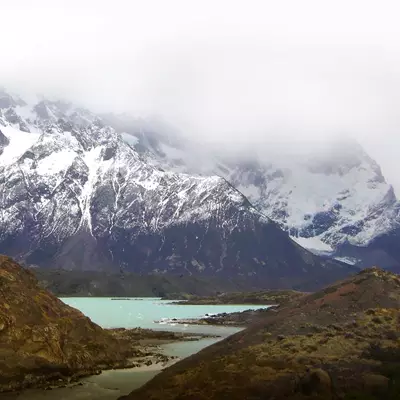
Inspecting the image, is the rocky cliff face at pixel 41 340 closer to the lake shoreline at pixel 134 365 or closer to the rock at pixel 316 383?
the lake shoreline at pixel 134 365

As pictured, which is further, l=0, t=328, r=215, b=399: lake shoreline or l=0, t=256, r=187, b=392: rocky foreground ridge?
l=0, t=256, r=187, b=392: rocky foreground ridge

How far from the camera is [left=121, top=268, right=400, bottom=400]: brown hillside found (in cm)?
5309

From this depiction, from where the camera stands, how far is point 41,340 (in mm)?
76750

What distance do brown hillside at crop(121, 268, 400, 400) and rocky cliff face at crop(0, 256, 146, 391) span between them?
1564 centimetres

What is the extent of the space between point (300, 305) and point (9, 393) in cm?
4362

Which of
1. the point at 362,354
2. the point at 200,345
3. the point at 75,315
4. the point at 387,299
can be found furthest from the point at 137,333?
the point at 362,354

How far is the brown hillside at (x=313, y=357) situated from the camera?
174ft

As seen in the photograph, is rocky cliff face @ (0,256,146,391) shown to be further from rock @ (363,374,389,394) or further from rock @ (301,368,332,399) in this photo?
rock @ (363,374,389,394)

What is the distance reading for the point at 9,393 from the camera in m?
65.6

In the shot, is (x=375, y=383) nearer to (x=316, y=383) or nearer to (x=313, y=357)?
(x=316, y=383)

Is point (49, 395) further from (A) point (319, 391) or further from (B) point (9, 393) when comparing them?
(A) point (319, 391)

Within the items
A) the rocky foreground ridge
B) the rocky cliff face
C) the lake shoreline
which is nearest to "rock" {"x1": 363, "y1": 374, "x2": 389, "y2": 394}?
the lake shoreline

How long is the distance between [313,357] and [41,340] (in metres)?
35.5

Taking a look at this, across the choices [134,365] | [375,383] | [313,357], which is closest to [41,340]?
[134,365]
